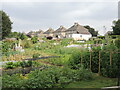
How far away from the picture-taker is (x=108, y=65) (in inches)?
266

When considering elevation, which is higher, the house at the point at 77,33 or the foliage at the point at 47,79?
the house at the point at 77,33

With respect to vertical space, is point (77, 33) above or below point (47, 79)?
above

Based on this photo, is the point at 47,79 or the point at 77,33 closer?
the point at 47,79

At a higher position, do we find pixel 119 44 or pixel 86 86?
pixel 119 44

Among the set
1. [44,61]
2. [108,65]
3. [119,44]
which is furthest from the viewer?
[44,61]

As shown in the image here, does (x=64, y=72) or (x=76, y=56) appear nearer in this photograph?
(x=64, y=72)

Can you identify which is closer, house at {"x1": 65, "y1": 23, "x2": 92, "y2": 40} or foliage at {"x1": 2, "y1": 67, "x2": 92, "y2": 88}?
foliage at {"x1": 2, "y1": 67, "x2": 92, "y2": 88}

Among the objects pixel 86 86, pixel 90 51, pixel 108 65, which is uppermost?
pixel 90 51

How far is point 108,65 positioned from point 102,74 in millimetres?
480

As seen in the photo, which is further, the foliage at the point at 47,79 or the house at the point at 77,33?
the house at the point at 77,33

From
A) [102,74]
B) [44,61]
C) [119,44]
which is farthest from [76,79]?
[44,61]

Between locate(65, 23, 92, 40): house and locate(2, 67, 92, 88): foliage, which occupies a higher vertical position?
locate(65, 23, 92, 40): house

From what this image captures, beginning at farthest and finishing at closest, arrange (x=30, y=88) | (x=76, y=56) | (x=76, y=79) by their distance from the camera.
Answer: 1. (x=76, y=56)
2. (x=76, y=79)
3. (x=30, y=88)

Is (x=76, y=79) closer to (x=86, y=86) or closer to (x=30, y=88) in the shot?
(x=86, y=86)
